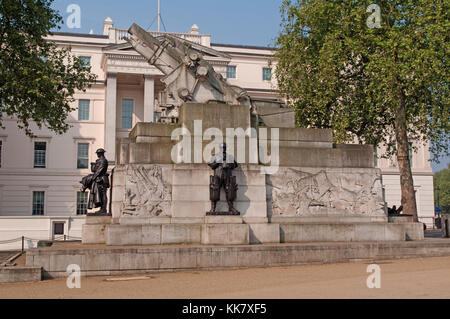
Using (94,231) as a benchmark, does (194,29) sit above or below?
above

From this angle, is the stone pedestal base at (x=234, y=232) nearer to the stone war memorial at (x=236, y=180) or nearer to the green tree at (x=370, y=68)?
the stone war memorial at (x=236, y=180)

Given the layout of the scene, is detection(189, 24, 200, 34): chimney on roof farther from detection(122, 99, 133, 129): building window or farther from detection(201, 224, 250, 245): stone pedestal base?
detection(201, 224, 250, 245): stone pedestal base

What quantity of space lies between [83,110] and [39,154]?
7.06m

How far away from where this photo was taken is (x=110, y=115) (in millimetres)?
53250

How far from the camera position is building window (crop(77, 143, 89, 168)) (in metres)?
56.6

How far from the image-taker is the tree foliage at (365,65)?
25.3m

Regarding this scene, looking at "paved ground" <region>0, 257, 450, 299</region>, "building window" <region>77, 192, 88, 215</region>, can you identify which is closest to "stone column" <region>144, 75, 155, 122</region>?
"building window" <region>77, 192, 88, 215</region>

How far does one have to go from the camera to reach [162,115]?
55.2 ft

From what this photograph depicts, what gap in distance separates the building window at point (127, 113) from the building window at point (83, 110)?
429 cm

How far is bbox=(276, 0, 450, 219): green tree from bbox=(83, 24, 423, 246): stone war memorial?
1115 centimetres

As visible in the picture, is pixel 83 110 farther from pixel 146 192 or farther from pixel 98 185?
pixel 146 192

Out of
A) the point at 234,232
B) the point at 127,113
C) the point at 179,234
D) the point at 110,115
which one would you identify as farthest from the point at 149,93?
the point at 234,232

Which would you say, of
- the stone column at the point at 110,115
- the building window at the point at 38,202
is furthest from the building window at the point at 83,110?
the building window at the point at 38,202
